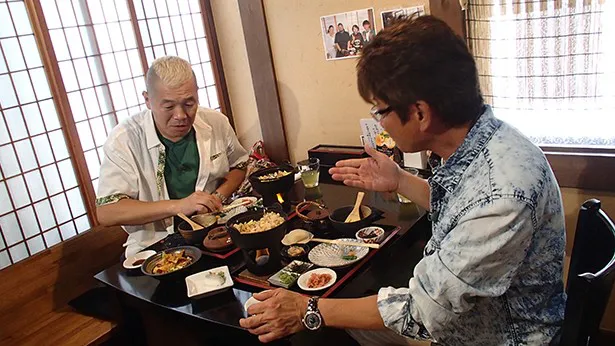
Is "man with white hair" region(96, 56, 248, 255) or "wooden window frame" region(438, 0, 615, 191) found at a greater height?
"man with white hair" region(96, 56, 248, 255)

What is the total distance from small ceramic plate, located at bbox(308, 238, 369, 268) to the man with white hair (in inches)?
22.9

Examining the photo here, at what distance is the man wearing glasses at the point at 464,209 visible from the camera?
1.02 meters

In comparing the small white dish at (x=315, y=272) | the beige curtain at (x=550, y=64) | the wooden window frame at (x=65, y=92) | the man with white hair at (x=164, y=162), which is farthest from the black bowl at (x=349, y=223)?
the wooden window frame at (x=65, y=92)

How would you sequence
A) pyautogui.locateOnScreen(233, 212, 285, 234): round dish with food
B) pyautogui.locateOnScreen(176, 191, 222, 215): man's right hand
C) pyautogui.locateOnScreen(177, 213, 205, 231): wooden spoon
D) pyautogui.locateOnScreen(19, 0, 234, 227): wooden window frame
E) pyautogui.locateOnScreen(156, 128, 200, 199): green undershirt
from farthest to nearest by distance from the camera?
pyautogui.locateOnScreen(19, 0, 234, 227): wooden window frame
pyautogui.locateOnScreen(156, 128, 200, 199): green undershirt
pyautogui.locateOnScreen(176, 191, 222, 215): man's right hand
pyautogui.locateOnScreen(177, 213, 205, 231): wooden spoon
pyautogui.locateOnScreen(233, 212, 285, 234): round dish with food

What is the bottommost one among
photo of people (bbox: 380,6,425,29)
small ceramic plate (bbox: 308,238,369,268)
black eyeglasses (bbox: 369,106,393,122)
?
small ceramic plate (bbox: 308,238,369,268)

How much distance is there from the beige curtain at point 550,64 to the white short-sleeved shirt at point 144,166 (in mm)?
1391

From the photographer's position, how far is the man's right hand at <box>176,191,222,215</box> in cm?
202

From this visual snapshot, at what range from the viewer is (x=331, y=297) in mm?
1418

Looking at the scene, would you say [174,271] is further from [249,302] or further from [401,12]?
[401,12]

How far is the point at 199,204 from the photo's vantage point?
79.4 inches

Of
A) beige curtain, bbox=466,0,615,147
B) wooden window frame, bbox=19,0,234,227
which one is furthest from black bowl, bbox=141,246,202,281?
beige curtain, bbox=466,0,615,147

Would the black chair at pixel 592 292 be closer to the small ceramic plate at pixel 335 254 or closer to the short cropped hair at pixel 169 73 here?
the small ceramic plate at pixel 335 254

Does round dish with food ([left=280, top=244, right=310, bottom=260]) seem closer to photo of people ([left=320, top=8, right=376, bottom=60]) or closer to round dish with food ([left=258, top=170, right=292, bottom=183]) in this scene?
round dish with food ([left=258, top=170, right=292, bottom=183])

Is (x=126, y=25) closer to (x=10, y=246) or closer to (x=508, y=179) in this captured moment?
(x=10, y=246)
